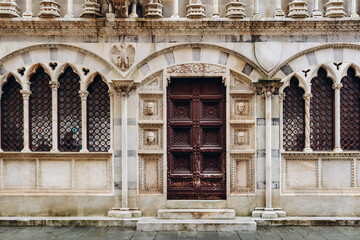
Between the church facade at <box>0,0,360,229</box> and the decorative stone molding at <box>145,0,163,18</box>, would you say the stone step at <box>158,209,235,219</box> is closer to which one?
the church facade at <box>0,0,360,229</box>

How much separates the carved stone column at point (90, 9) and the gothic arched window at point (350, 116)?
6.12 metres

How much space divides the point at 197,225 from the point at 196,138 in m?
1.96

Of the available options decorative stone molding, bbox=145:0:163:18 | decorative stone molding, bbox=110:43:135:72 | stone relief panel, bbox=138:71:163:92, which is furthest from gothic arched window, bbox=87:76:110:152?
decorative stone molding, bbox=145:0:163:18

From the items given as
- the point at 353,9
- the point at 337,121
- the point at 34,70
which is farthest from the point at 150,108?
the point at 353,9

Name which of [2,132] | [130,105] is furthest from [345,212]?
[2,132]

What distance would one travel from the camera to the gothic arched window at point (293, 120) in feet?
21.5

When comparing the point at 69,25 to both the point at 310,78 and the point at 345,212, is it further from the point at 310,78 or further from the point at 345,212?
the point at 345,212

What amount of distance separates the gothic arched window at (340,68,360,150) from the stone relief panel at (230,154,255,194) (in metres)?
2.32

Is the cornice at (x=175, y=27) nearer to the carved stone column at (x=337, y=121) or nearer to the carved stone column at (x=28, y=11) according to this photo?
the carved stone column at (x=28, y=11)

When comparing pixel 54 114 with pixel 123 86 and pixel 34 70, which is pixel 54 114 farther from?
pixel 123 86

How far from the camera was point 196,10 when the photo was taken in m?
6.29

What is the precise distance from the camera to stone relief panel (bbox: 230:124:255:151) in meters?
6.47

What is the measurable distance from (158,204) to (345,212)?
14.5ft

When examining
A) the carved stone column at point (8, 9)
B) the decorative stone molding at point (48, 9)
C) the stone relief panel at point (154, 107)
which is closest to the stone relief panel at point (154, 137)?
the stone relief panel at point (154, 107)
